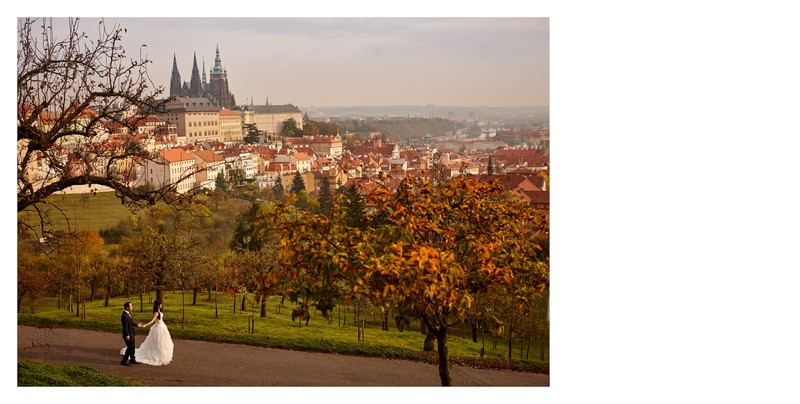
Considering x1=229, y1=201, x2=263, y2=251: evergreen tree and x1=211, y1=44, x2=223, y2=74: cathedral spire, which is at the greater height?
x1=211, y1=44, x2=223, y2=74: cathedral spire

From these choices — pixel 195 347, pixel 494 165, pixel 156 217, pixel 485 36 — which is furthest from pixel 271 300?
pixel 485 36

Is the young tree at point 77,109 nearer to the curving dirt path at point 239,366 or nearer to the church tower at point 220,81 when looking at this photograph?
the church tower at point 220,81

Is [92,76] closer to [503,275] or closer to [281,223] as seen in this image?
[281,223]

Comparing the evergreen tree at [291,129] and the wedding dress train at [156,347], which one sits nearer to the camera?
the wedding dress train at [156,347]

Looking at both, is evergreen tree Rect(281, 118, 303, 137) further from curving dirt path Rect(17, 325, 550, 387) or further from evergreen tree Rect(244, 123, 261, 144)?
curving dirt path Rect(17, 325, 550, 387)

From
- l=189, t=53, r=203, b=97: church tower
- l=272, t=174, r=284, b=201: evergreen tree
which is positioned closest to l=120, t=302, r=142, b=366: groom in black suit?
l=272, t=174, r=284, b=201: evergreen tree

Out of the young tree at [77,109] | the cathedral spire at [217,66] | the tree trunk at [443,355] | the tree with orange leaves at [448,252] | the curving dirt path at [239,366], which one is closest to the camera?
the tree with orange leaves at [448,252]

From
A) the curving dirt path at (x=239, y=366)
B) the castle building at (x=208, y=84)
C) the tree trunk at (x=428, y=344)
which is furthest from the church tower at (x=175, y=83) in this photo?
the tree trunk at (x=428, y=344)

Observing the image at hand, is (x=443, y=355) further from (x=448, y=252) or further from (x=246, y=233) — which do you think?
(x=246, y=233)
